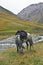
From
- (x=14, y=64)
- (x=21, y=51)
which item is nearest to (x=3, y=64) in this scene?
(x=14, y=64)

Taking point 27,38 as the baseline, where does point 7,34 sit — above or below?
below

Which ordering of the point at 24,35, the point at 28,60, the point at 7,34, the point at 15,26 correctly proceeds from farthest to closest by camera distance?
the point at 15,26, the point at 7,34, the point at 24,35, the point at 28,60

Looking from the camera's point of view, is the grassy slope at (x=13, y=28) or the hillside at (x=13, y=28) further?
the grassy slope at (x=13, y=28)

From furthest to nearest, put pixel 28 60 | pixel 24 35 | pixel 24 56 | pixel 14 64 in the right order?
pixel 24 35 < pixel 24 56 < pixel 28 60 < pixel 14 64

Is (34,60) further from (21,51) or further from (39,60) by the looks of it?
(21,51)

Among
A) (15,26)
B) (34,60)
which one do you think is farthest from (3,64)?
(15,26)

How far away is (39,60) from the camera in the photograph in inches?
766

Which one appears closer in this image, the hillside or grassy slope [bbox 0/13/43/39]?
the hillside

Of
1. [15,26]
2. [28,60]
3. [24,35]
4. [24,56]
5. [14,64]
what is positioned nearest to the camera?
[14,64]

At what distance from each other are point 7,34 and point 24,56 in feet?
178

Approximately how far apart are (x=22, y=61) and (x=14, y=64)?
37.8 inches

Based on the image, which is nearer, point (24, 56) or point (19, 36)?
point (24, 56)

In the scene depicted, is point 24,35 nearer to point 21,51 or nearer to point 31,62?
point 21,51

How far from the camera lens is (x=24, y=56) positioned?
21938 millimetres
